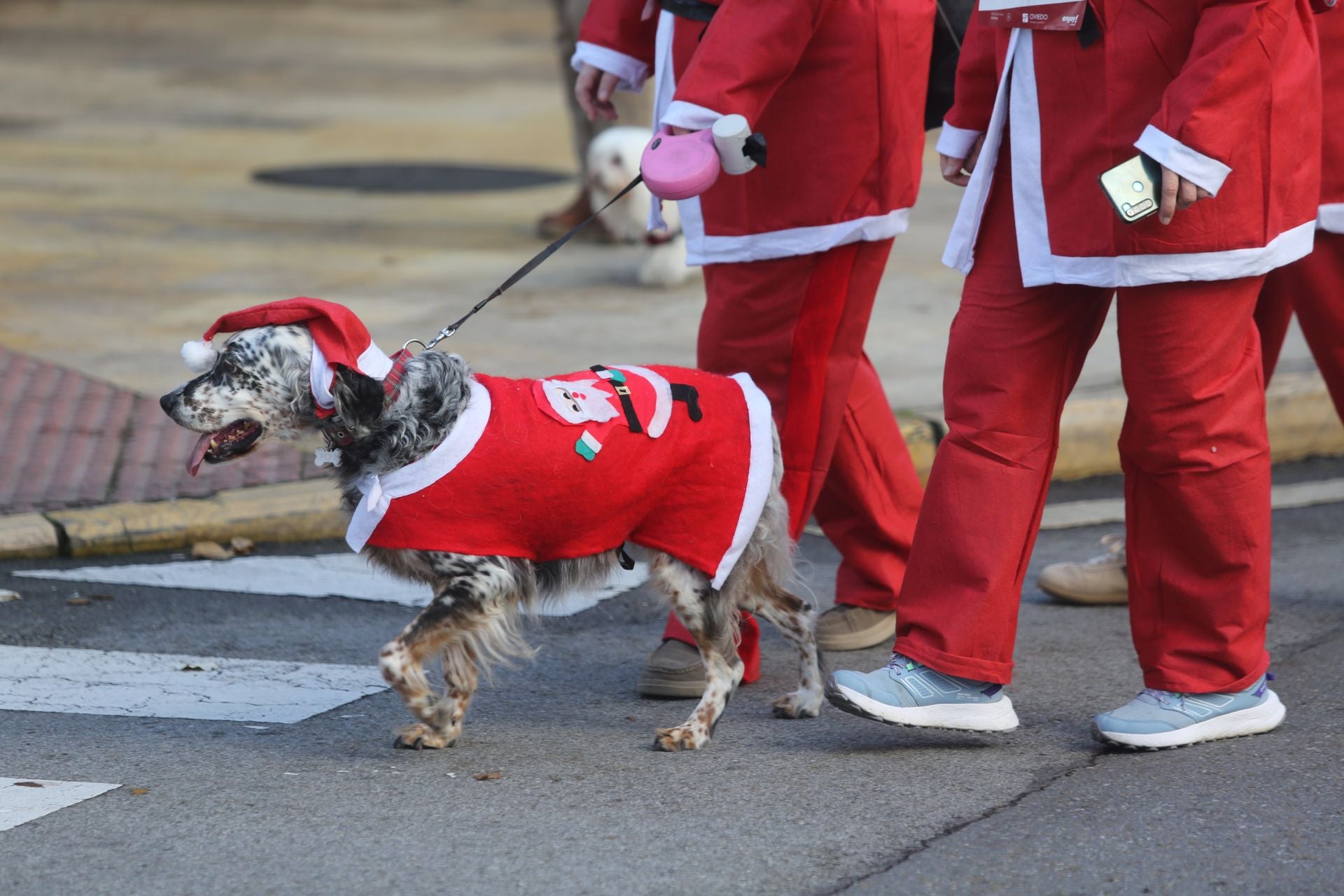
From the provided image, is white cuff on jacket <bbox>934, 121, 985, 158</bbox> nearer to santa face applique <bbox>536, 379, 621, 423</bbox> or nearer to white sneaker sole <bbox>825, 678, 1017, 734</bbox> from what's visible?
santa face applique <bbox>536, 379, 621, 423</bbox>

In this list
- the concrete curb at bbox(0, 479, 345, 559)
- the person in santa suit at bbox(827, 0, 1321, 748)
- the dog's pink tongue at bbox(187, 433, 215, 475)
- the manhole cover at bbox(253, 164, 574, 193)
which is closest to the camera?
the person in santa suit at bbox(827, 0, 1321, 748)

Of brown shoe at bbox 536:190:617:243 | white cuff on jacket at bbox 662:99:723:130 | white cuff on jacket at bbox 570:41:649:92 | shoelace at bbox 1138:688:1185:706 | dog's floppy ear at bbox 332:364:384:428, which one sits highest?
white cuff on jacket at bbox 570:41:649:92

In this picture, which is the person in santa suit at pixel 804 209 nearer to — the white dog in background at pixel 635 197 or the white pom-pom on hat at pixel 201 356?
the white pom-pom on hat at pixel 201 356

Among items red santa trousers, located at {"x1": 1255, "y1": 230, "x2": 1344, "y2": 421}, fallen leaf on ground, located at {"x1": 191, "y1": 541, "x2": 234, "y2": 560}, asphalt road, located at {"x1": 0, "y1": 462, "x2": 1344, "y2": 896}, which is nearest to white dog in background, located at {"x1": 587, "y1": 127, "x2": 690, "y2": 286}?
fallen leaf on ground, located at {"x1": 191, "y1": 541, "x2": 234, "y2": 560}

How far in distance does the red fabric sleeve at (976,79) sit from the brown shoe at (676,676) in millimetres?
1450

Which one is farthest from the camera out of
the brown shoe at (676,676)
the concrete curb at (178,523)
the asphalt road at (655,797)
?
the concrete curb at (178,523)

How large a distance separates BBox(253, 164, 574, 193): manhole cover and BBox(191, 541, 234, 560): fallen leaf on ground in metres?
6.33

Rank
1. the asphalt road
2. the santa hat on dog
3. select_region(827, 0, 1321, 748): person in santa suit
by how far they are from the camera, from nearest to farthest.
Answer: the asphalt road < select_region(827, 0, 1321, 748): person in santa suit < the santa hat on dog

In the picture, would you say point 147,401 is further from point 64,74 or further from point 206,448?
point 64,74

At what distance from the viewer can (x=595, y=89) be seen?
4.88 metres

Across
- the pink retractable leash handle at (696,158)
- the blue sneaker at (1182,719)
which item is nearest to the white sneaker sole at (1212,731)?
the blue sneaker at (1182,719)

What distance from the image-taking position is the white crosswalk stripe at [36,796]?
3564 millimetres

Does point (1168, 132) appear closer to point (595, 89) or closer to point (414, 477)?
point (414, 477)

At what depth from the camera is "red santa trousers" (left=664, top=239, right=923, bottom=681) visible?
14.7ft
